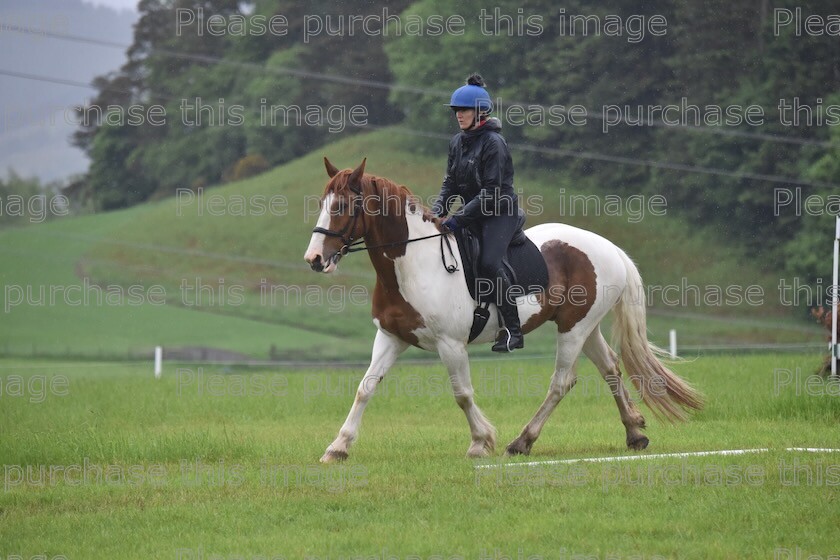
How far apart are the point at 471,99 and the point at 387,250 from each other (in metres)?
1.48

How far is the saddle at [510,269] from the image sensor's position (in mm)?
10367

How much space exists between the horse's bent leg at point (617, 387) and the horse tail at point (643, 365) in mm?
134

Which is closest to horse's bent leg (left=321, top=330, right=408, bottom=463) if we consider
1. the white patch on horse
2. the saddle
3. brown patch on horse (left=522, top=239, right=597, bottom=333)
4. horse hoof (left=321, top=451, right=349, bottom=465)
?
horse hoof (left=321, top=451, right=349, bottom=465)

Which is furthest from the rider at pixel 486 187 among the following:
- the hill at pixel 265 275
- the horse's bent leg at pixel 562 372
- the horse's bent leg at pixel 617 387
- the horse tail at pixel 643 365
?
the hill at pixel 265 275

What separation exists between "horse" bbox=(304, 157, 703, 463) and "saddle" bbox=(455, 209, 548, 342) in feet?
0.25

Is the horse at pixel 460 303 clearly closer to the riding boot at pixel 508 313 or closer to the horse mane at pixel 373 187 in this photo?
the horse mane at pixel 373 187

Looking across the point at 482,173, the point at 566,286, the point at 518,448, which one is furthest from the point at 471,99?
the point at 518,448

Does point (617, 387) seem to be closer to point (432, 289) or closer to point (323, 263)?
point (432, 289)

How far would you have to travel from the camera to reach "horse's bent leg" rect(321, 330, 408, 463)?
1030cm

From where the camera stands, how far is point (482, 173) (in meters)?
10.4

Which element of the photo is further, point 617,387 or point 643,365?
point 643,365

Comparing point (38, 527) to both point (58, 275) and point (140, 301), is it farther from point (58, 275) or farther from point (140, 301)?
point (58, 275)

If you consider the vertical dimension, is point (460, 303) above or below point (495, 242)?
below

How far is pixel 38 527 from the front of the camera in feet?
26.7
